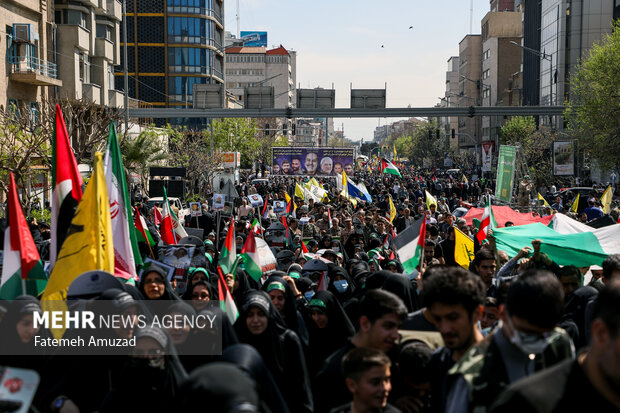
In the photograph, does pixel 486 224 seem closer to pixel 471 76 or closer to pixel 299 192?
pixel 299 192

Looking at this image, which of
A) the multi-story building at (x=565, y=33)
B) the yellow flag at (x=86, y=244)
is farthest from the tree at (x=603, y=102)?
the yellow flag at (x=86, y=244)

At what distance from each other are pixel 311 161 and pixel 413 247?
35.2 m

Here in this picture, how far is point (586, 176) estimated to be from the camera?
49469mm

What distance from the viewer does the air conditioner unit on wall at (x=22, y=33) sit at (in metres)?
29.8

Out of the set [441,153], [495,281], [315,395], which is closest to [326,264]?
[495,281]

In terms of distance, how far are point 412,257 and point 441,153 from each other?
100 metres

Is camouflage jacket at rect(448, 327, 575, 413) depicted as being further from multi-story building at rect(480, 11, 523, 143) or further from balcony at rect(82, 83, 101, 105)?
multi-story building at rect(480, 11, 523, 143)

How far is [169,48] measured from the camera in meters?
77.4

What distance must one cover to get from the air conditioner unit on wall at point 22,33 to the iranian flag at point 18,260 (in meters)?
25.1

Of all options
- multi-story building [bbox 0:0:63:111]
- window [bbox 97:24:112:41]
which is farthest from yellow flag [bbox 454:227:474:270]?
window [bbox 97:24:112:41]

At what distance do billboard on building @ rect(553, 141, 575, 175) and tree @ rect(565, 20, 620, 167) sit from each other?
5.12 feet

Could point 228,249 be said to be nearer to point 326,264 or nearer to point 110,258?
point 326,264

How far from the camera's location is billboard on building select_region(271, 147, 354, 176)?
43719 millimetres

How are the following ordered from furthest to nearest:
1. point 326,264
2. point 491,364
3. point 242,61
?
point 242,61
point 326,264
point 491,364
